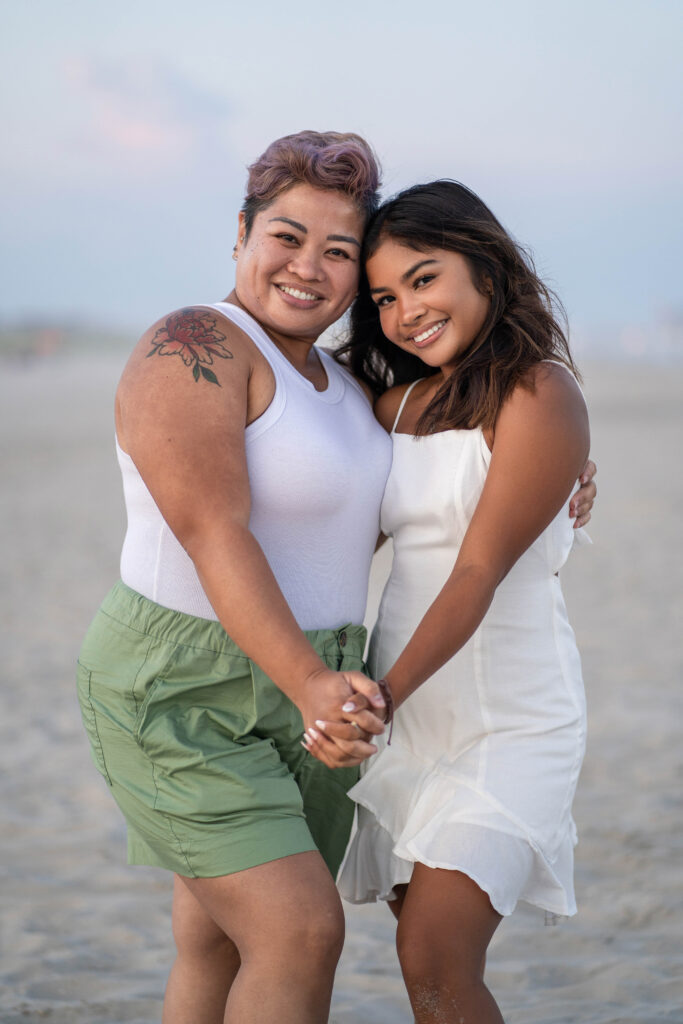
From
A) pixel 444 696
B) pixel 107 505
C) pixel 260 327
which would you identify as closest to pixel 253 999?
pixel 444 696

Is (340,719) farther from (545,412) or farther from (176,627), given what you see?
(545,412)

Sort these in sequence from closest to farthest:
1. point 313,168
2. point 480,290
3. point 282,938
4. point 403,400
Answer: point 282,938
point 313,168
point 480,290
point 403,400

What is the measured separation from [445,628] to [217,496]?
24.6 inches

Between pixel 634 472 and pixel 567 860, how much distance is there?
15.6 meters

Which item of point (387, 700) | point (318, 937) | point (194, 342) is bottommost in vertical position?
point (318, 937)

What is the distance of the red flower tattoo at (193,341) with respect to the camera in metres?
2.51

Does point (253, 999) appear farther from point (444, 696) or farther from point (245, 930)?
point (444, 696)

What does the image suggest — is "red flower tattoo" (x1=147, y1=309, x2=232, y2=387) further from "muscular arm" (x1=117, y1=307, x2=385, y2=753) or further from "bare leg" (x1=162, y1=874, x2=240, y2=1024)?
"bare leg" (x1=162, y1=874, x2=240, y2=1024)

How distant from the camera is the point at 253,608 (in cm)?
237

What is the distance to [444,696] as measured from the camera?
286cm

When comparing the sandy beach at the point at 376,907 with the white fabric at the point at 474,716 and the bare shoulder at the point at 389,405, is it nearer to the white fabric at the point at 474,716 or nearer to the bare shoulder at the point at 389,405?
the white fabric at the point at 474,716

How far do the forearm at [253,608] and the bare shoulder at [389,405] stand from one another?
896mm

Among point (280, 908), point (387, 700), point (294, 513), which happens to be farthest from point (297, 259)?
point (280, 908)

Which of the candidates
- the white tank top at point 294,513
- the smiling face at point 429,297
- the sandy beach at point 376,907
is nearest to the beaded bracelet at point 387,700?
the white tank top at point 294,513
